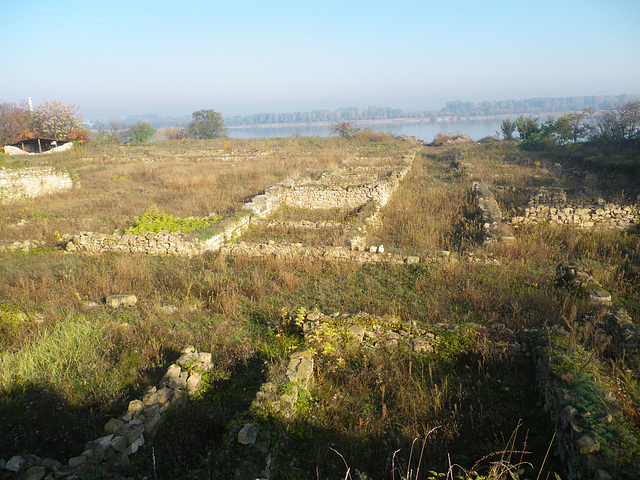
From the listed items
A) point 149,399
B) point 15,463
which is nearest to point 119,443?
point 149,399

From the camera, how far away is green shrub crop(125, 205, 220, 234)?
938cm

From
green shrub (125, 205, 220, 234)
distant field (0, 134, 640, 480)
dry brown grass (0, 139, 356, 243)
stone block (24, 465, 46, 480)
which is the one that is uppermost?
dry brown grass (0, 139, 356, 243)

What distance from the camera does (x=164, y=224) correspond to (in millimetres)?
9641

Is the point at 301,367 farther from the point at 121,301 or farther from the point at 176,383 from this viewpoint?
the point at 121,301

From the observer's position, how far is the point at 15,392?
3781 mm

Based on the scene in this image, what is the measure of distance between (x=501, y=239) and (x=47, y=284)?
1002cm

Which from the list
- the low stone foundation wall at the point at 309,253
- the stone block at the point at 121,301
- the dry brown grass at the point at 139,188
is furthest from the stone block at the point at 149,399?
the dry brown grass at the point at 139,188

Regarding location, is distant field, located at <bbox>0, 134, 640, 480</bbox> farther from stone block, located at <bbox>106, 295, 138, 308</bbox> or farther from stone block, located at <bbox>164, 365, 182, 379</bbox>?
stone block, located at <bbox>164, 365, 182, 379</bbox>

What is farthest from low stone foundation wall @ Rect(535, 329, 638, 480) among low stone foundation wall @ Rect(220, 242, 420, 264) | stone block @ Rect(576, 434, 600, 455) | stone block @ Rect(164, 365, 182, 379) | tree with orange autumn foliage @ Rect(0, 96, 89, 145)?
tree with orange autumn foliage @ Rect(0, 96, 89, 145)

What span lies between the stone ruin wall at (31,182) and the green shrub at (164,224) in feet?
30.2

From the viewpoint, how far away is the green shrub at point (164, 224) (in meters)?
9.38

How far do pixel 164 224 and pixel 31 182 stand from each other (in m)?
10.9

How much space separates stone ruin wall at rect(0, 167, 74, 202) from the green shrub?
30.2ft

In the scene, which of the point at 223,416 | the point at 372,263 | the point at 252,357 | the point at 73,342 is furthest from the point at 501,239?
the point at 73,342
